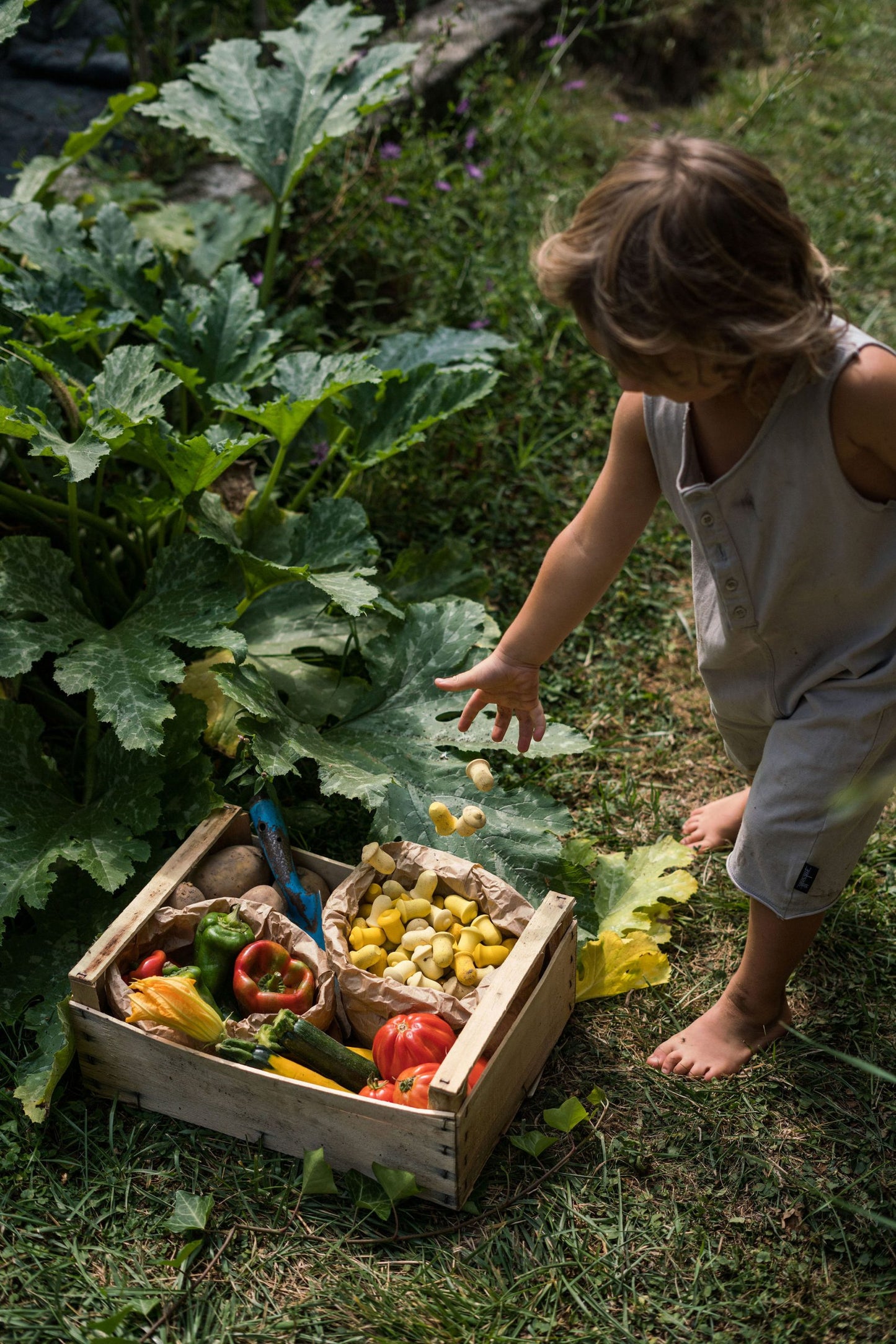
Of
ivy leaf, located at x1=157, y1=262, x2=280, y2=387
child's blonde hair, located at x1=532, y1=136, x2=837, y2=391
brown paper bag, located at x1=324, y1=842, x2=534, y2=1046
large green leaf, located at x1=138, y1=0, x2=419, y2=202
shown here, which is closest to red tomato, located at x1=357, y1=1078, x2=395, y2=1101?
brown paper bag, located at x1=324, y1=842, x2=534, y2=1046

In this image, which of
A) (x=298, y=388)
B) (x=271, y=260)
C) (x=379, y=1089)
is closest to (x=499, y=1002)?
(x=379, y=1089)

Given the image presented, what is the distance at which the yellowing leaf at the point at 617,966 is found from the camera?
2207mm

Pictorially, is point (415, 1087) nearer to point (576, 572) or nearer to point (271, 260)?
point (576, 572)

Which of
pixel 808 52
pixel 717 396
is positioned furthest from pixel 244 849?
pixel 808 52

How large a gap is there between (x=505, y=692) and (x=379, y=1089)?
0.74 metres

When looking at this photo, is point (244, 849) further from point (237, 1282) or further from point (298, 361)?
point (298, 361)

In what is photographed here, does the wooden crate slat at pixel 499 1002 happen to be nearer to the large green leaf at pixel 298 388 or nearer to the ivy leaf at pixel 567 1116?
the ivy leaf at pixel 567 1116

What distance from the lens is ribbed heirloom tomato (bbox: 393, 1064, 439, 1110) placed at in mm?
1832

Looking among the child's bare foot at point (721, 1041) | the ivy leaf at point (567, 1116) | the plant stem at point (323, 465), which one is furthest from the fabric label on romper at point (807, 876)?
the plant stem at point (323, 465)

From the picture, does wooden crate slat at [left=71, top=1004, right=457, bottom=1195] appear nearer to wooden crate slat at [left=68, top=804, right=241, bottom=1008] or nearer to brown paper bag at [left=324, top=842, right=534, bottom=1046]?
wooden crate slat at [left=68, top=804, right=241, bottom=1008]

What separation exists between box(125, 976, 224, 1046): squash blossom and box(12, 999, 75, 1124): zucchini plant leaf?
17cm

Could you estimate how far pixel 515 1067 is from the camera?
1.95 m

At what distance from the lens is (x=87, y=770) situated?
2.34m

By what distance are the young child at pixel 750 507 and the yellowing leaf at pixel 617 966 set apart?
0.13 m
